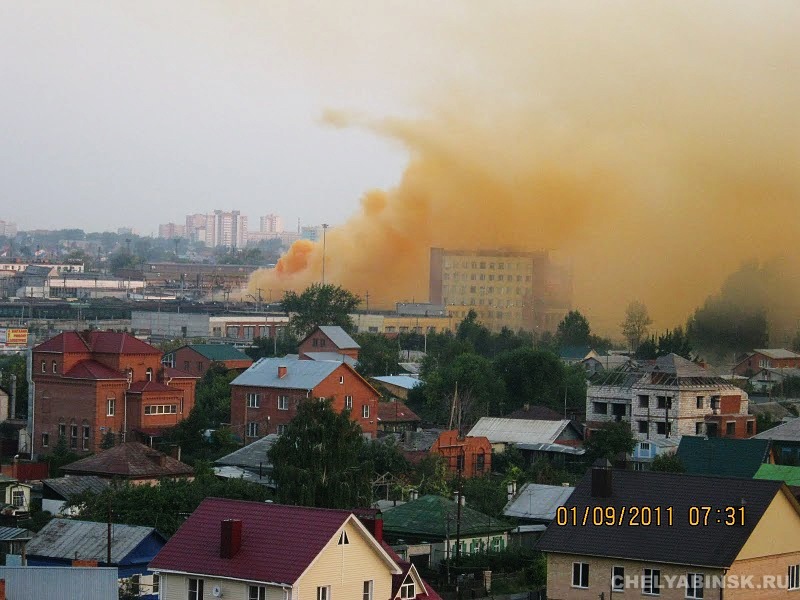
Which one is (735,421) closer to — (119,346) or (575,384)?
(575,384)

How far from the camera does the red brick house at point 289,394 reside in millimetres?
45750

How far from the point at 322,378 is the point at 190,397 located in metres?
4.03

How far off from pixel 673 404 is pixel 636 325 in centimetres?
4279

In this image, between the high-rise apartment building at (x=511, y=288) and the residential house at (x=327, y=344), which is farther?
the high-rise apartment building at (x=511, y=288)

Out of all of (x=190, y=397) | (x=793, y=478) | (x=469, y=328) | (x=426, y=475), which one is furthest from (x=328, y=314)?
(x=793, y=478)

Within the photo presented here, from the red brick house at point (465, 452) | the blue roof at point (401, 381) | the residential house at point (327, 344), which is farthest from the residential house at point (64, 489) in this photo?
the residential house at point (327, 344)

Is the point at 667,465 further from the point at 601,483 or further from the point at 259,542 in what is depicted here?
the point at 259,542

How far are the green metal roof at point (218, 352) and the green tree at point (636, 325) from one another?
2694 centimetres

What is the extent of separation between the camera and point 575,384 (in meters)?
54.1

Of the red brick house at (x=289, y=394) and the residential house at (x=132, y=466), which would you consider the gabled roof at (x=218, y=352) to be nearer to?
the red brick house at (x=289, y=394)

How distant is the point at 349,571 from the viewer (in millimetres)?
20281

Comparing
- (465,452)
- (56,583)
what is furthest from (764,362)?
(56,583)

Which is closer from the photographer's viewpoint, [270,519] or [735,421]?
[270,519]

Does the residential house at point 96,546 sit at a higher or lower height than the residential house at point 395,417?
lower
